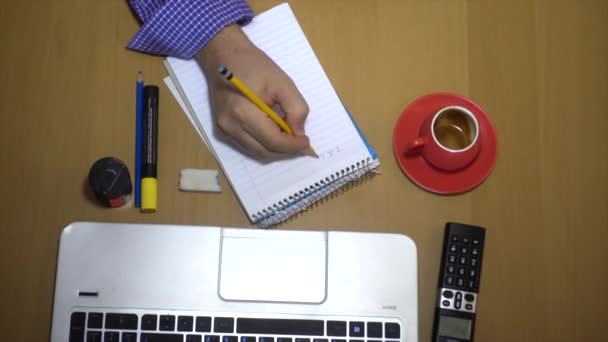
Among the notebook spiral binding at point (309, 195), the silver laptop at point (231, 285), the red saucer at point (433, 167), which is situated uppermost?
the red saucer at point (433, 167)

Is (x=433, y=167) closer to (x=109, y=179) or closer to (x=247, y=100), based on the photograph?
(x=247, y=100)

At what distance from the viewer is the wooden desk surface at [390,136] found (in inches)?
22.4

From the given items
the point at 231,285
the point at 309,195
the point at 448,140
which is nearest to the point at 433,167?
the point at 448,140

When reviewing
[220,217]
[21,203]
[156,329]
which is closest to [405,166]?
→ [220,217]

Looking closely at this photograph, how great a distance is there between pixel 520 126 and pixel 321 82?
0.82 ft

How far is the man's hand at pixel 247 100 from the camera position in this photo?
55 centimetres

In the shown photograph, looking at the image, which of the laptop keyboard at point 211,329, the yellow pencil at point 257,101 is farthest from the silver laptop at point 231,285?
the yellow pencil at point 257,101

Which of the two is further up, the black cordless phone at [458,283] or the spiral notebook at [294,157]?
the spiral notebook at [294,157]

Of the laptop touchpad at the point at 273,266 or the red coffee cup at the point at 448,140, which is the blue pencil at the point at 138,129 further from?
the red coffee cup at the point at 448,140

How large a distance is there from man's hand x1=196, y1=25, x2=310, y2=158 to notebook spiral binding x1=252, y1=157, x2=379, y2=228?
0.16ft

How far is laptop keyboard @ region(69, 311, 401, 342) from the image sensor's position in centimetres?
51

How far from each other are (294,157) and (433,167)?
0.54ft

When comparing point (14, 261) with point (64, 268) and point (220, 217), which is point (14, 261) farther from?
point (220, 217)

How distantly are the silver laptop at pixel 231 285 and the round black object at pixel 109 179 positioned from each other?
1.3 inches
